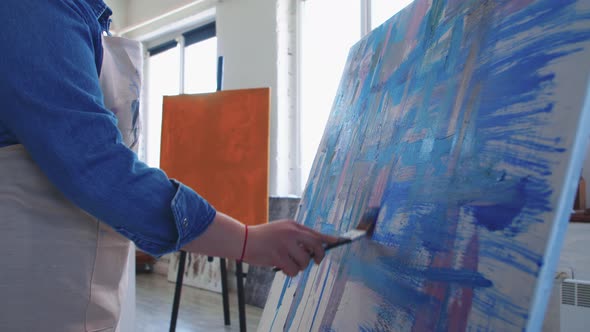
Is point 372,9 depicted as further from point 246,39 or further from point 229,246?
point 229,246

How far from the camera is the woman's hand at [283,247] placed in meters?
0.79

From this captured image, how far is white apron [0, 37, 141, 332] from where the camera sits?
2.37 feet

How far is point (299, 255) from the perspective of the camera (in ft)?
2.61

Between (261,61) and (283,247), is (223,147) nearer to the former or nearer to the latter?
(261,61)

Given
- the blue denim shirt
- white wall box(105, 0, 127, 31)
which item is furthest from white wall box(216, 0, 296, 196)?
the blue denim shirt

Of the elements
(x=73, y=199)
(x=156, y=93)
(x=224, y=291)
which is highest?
(x=156, y=93)

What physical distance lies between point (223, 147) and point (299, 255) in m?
1.97

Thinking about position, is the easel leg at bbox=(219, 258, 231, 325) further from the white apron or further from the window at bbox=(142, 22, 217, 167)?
the window at bbox=(142, 22, 217, 167)

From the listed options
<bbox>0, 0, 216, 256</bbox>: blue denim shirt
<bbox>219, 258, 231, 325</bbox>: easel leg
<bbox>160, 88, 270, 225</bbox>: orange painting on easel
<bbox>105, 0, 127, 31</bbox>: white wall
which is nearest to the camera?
<bbox>0, 0, 216, 256</bbox>: blue denim shirt

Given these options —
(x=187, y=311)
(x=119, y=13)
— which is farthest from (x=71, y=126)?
(x=119, y=13)

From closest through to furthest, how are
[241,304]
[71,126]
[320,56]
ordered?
[71,126], [241,304], [320,56]

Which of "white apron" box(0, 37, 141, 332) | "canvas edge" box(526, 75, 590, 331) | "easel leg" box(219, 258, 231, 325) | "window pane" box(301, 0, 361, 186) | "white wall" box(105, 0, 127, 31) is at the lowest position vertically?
"easel leg" box(219, 258, 231, 325)

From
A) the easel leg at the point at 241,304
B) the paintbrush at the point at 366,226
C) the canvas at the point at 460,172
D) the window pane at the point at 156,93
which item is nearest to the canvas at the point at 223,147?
the easel leg at the point at 241,304

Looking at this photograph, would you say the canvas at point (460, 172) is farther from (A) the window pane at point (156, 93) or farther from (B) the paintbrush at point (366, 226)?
(A) the window pane at point (156, 93)
